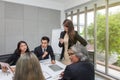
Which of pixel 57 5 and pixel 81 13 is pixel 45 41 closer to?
pixel 81 13

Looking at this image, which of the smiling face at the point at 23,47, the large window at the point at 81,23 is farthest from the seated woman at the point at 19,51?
the large window at the point at 81,23

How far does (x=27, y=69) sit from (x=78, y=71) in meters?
0.83

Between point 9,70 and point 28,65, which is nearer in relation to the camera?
point 28,65

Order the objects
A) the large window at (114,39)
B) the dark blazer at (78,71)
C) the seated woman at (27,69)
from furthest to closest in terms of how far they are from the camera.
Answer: the large window at (114,39) → the dark blazer at (78,71) → the seated woman at (27,69)

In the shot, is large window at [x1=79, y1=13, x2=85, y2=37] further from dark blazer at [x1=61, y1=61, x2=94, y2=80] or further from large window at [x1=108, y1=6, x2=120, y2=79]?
dark blazer at [x1=61, y1=61, x2=94, y2=80]

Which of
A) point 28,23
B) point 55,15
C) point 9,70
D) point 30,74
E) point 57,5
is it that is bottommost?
point 9,70

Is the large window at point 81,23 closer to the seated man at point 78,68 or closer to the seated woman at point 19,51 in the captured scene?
the seated woman at point 19,51

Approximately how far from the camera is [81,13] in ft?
16.0

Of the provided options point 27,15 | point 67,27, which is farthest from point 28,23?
point 67,27

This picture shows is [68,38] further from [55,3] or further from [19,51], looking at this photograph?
[55,3]

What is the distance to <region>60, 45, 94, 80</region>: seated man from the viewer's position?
1.76 metres

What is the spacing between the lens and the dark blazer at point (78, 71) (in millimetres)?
1753

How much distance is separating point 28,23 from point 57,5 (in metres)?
1.30

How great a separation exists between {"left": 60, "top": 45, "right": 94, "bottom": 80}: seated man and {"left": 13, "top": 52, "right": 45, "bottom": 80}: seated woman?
694mm
